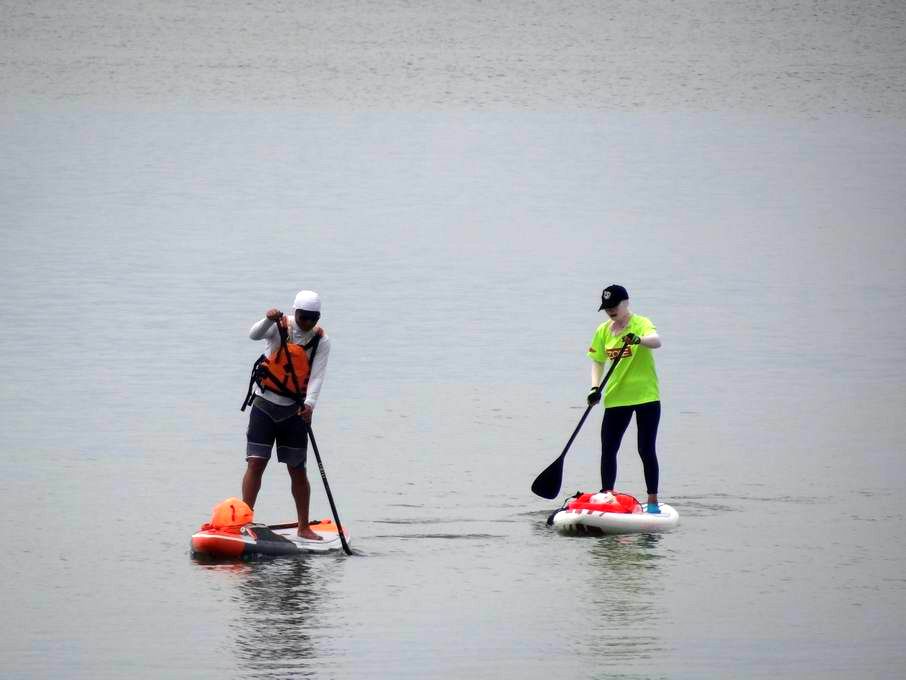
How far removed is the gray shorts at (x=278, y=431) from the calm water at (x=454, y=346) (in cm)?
63

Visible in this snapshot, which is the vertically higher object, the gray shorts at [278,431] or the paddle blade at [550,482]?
the gray shorts at [278,431]

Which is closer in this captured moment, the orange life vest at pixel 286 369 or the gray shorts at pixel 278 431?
the orange life vest at pixel 286 369

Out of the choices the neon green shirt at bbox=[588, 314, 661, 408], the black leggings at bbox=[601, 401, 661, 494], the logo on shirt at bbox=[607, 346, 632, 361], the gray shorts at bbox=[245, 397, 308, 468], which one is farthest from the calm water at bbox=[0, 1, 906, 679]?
the logo on shirt at bbox=[607, 346, 632, 361]

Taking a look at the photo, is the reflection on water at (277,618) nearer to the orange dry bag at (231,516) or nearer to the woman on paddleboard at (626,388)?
the orange dry bag at (231,516)

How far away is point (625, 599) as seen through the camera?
27.6 feet

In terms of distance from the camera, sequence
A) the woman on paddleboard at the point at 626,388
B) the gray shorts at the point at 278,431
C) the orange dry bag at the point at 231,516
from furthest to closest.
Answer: the woman on paddleboard at the point at 626,388, the gray shorts at the point at 278,431, the orange dry bag at the point at 231,516

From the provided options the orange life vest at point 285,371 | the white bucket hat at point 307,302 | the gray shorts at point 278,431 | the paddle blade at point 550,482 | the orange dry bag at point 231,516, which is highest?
the white bucket hat at point 307,302

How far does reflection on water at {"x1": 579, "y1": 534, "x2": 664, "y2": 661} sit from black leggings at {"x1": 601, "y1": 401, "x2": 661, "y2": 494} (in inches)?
16.4

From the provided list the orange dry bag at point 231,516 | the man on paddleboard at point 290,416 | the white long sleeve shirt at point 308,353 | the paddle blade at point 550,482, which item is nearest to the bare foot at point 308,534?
the man on paddleboard at point 290,416

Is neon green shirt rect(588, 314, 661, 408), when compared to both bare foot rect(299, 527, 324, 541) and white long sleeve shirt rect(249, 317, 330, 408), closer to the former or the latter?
white long sleeve shirt rect(249, 317, 330, 408)

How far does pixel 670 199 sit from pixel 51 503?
2161cm

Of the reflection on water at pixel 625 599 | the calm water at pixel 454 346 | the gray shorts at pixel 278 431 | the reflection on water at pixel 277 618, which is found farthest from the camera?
the gray shorts at pixel 278 431

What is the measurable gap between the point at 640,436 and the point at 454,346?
7.54 meters

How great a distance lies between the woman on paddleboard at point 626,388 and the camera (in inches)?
397
